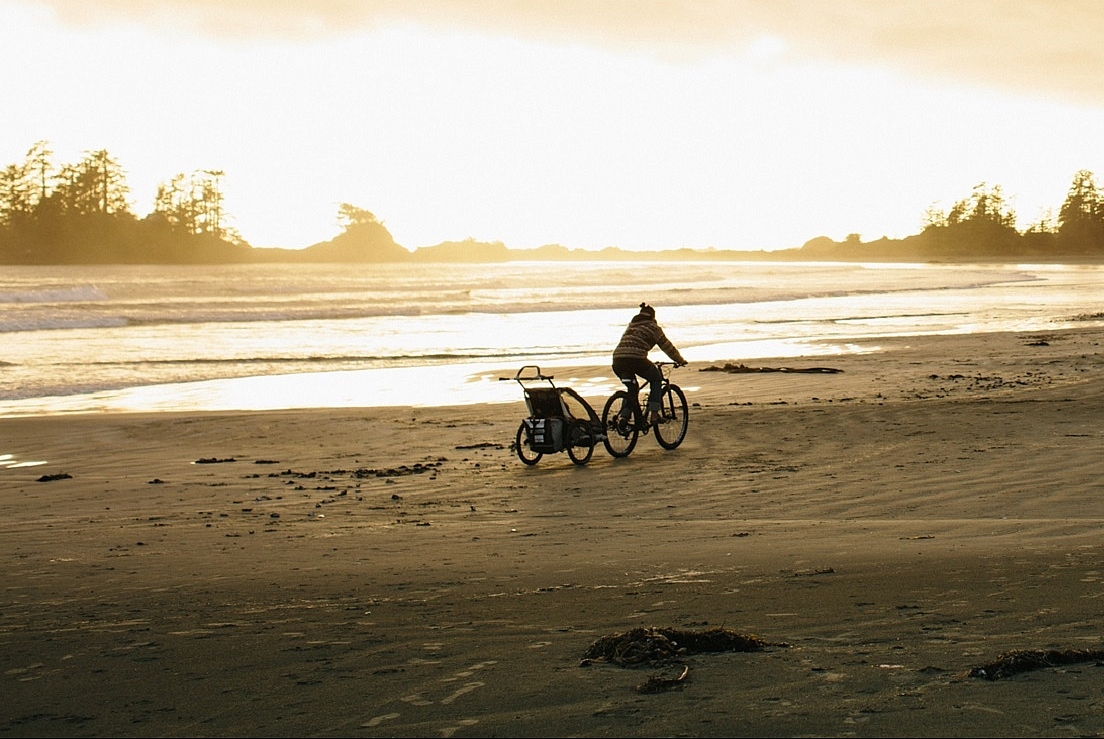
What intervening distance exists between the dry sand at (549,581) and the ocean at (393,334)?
6523mm

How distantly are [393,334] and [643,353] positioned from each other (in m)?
21.5

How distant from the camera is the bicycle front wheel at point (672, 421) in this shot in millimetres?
11641

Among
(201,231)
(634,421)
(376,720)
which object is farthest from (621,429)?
(201,231)

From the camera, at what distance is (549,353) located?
85.0 feet

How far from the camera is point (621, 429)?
11.2 meters

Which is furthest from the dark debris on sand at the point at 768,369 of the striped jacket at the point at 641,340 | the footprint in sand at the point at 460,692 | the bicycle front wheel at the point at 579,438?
the footprint in sand at the point at 460,692

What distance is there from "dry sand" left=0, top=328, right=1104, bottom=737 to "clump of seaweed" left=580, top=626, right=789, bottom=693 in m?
0.10

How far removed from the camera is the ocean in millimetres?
18797

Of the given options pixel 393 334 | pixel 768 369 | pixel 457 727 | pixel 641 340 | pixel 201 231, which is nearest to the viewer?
pixel 457 727

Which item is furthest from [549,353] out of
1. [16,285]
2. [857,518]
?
[16,285]

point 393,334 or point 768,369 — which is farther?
point 393,334

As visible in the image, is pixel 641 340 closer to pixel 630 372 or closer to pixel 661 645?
pixel 630 372

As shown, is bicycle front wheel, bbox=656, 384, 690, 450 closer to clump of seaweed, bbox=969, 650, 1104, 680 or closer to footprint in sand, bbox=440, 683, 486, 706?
clump of seaweed, bbox=969, 650, 1104, 680

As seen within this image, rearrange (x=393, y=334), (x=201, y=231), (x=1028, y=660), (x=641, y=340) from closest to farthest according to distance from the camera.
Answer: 1. (x=1028, y=660)
2. (x=641, y=340)
3. (x=393, y=334)
4. (x=201, y=231)
